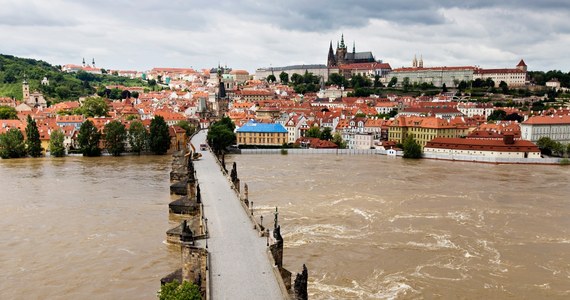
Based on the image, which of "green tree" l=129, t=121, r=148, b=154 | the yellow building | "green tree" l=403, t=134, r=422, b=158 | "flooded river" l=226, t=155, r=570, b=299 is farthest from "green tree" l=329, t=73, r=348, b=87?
"flooded river" l=226, t=155, r=570, b=299

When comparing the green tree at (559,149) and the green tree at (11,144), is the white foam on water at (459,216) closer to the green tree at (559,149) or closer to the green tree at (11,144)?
the green tree at (559,149)

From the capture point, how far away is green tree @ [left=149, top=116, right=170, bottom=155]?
48.7 metres

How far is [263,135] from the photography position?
5962 centimetres

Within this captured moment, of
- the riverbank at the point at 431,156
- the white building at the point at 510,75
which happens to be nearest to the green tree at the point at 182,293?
the riverbank at the point at 431,156

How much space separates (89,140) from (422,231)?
35.2 m

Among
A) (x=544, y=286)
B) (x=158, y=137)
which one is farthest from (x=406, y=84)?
(x=544, y=286)

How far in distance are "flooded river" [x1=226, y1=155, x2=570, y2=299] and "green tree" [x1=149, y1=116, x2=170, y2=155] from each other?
1285 centimetres

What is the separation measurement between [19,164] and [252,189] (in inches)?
856

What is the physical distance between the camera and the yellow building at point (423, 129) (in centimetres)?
5738

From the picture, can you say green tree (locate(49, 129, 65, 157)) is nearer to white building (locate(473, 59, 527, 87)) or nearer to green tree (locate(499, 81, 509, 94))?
green tree (locate(499, 81, 509, 94))

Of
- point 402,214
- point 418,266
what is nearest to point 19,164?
point 402,214

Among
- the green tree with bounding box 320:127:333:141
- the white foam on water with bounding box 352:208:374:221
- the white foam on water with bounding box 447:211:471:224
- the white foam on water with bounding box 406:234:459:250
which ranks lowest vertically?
the white foam on water with bounding box 406:234:459:250

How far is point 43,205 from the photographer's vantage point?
82.5 ft

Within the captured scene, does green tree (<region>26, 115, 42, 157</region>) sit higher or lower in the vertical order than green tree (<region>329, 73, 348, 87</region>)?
lower
